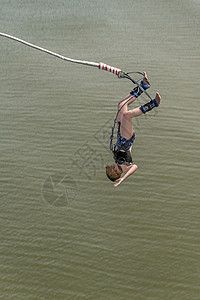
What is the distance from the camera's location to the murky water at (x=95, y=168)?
23.9 feet

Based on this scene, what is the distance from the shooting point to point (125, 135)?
6199mm

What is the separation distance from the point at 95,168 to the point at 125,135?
2.93m

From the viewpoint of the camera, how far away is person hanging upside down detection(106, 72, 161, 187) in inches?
227

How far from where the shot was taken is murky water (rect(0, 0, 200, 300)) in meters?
7.29

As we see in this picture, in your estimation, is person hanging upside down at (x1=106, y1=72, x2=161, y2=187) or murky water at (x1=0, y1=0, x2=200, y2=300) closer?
person hanging upside down at (x1=106, y1=72, x2=161, y2=187)

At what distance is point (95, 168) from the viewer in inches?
355

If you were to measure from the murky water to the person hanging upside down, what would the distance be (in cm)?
195

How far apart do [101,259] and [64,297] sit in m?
0.94

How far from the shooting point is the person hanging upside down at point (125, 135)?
577cm

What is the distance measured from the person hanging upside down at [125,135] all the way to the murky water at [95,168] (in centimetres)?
195

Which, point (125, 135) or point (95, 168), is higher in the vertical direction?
point (125, 135)

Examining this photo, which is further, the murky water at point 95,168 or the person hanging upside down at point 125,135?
the murky water at point 95,168

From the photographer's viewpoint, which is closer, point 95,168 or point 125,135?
point 125,135

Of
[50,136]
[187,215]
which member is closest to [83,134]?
[50,136]
